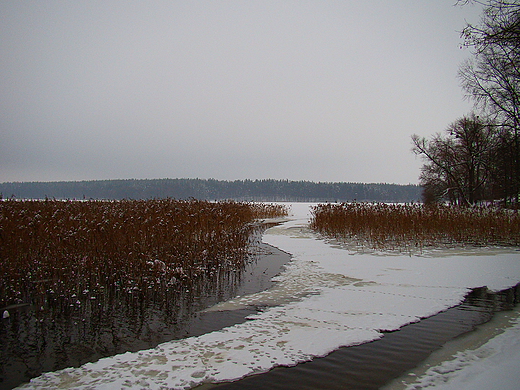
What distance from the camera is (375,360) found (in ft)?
10.5

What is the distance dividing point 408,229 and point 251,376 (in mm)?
9979

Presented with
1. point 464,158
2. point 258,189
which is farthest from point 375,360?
point 258,189

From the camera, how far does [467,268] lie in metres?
7.25

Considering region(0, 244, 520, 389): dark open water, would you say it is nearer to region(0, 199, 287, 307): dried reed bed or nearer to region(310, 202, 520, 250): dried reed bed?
region(0, 199, 287, 307): dried reed bed

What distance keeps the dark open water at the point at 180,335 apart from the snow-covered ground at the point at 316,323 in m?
0.20

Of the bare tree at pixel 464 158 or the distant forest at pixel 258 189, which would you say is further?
the distant forest at pixel 258 189

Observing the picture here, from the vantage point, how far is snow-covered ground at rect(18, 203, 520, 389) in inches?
113

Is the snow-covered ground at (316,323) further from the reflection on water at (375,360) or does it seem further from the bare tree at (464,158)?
the bare tree at (464,158)

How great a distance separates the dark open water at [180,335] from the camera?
2910mm

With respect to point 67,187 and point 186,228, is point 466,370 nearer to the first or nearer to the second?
point 186,228

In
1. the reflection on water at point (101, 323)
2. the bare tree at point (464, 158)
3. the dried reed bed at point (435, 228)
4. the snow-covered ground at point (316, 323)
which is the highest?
the bare tree at point (464, 158)

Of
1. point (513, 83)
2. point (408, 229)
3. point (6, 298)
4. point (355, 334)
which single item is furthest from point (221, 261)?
point (513, 83)

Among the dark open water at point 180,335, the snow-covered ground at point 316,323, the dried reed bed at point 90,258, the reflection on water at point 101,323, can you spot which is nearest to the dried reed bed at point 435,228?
the snow-covered ground at point 316,323

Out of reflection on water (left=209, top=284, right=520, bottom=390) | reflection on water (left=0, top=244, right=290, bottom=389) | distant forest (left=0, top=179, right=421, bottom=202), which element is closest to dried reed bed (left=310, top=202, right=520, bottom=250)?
reflection on water (left=209, top=284, right=520, bottom=390)
